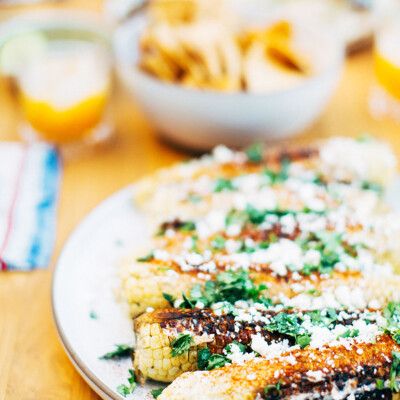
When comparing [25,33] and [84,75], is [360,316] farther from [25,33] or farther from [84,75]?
[25,33]

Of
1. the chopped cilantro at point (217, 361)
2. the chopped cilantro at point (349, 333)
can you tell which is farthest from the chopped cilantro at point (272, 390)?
the chopped cilantro at point (349, 333)

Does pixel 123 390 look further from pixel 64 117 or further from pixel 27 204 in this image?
pixel 64 117

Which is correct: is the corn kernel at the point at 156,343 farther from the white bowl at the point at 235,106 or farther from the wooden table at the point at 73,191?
the white bowl at the point at 235,106

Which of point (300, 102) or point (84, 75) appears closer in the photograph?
point (300, 102)

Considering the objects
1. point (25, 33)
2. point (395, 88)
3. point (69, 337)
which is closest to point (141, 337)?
point (69, 337)

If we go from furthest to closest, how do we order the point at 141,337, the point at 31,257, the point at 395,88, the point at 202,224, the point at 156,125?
the point at 395,88
the point at 156,125
the point at 31,257
the point at 202,224
the point at 141,337

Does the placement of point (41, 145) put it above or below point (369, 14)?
below
